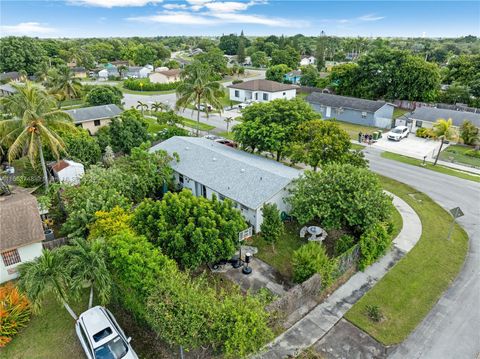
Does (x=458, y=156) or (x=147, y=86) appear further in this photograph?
(x=147, y=86)

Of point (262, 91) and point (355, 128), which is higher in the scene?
point (262, 91)

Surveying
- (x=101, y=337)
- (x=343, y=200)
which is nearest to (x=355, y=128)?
(x=343, y=200)

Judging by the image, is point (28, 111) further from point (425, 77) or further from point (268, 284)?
point (425, 77)

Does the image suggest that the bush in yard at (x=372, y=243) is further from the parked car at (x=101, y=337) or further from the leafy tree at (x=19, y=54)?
the leafy tree at (x=19, y=54)

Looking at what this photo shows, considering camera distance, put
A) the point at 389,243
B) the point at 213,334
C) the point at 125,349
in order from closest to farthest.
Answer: the point at 213,334, the point at 125,349, the point at 389,243

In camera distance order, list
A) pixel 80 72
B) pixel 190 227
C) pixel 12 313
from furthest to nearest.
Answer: pixel 80 72 → pixel 190 227 → pixel 12 313

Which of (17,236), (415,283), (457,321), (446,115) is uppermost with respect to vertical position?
(446,115)

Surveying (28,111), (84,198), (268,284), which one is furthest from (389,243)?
(28,111)

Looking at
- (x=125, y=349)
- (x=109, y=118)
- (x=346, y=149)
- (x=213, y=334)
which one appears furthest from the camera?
(x=109, y=118)

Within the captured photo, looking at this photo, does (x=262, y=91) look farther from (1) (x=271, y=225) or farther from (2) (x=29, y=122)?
(1) (x=271, y=225)
